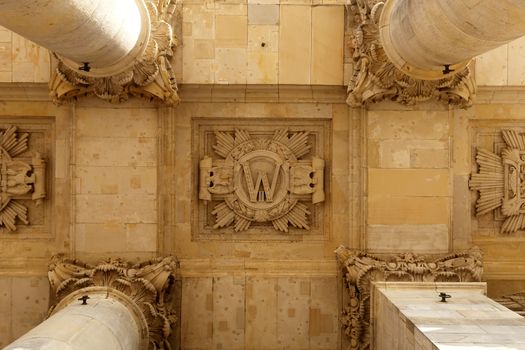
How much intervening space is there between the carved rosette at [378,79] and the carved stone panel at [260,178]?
131 centimetres

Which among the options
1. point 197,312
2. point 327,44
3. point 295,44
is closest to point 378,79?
point 327,44

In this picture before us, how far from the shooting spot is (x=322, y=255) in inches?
409

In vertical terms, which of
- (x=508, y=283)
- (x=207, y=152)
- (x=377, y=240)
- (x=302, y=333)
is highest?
(x=207, y=152)

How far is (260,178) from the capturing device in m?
10.2

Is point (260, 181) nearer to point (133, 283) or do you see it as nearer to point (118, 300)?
point (133, 283)

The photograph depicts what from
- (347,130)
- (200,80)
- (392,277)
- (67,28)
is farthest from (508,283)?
(67,28)

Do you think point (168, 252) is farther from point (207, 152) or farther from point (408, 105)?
point (408, 105)

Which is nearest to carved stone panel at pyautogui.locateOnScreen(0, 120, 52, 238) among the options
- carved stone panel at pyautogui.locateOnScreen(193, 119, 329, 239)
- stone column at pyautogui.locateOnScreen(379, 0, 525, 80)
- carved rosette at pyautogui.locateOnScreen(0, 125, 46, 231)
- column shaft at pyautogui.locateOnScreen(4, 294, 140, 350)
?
carved rosette at pyautogui.locateOnScreen(0, 125, 46, 231)

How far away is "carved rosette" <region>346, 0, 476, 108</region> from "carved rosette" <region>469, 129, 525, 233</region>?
4.43ft

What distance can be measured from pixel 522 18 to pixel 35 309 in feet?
30.9

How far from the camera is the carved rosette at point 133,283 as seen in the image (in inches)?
367

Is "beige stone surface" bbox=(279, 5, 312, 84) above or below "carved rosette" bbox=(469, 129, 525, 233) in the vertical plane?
above

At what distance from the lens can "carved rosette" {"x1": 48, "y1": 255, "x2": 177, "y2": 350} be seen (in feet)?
30.6

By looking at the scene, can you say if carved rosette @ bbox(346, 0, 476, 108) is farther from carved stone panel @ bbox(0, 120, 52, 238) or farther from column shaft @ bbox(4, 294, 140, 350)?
carved stone panel @ bbox(0, 120, 52, 238)
